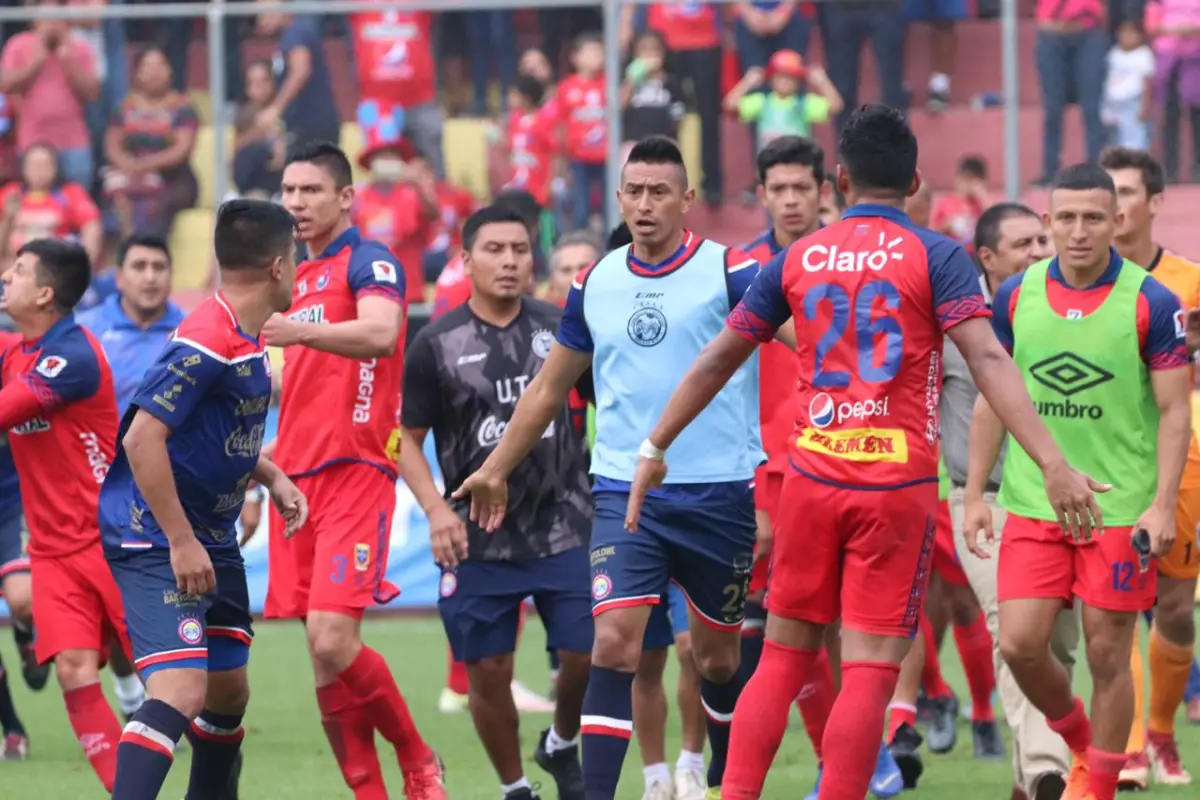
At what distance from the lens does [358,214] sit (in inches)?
593

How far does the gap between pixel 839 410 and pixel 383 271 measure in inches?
92.3

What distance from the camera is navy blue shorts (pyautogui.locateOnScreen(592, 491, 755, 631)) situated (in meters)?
6.88

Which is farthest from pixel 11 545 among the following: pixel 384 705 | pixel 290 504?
pixel 290 504

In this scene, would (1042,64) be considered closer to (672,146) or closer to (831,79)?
(831,79)

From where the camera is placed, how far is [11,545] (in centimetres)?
946

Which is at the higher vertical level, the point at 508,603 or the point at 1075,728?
the point at 508,603

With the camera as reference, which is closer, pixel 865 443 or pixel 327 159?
pixel 865 443

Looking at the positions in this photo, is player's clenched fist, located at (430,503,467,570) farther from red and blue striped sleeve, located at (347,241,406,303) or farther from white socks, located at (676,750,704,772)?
white socks, located at (676,750,704,772)

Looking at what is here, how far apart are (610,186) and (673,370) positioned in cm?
795

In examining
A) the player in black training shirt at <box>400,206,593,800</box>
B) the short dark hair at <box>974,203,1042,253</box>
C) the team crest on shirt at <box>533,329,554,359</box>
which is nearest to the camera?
the player in black training shirt at <box>400,206,593,800</box>

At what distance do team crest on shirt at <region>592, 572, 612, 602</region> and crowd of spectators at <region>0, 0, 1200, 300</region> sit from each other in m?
7.95

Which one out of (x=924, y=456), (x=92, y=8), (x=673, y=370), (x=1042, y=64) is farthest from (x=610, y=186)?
(x=924, y=456)

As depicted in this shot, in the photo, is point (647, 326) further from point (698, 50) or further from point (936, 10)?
point (936, 10)

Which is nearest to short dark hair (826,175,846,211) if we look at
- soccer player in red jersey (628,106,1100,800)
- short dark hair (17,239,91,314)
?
soccer player in red jersey (628,106,1100,800)
